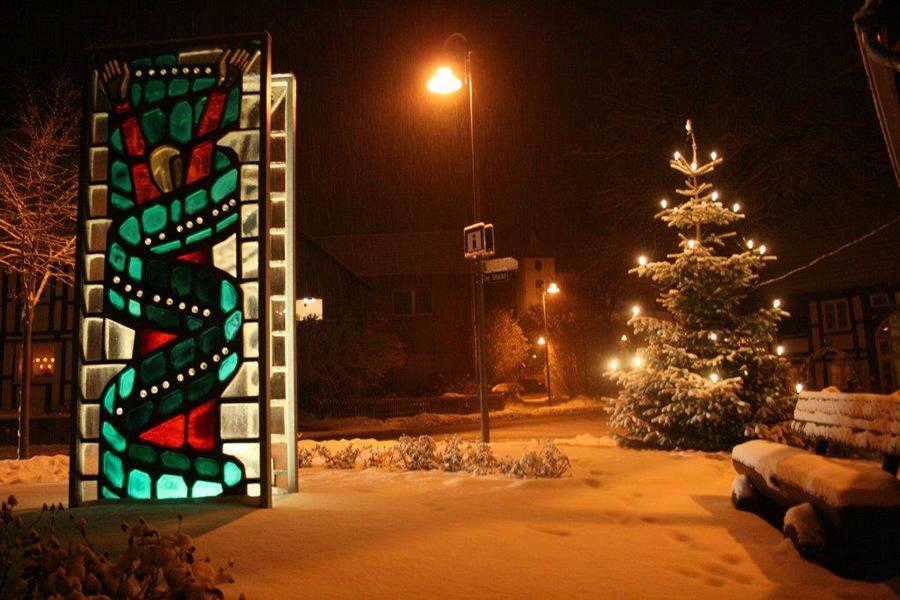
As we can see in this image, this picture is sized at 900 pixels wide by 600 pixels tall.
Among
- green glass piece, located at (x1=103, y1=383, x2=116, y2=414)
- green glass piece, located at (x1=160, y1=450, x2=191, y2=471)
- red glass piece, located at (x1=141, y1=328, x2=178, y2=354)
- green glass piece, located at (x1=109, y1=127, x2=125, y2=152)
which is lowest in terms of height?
green glass piece, located at (x1=160, y1=450, x2=191, y2=471)

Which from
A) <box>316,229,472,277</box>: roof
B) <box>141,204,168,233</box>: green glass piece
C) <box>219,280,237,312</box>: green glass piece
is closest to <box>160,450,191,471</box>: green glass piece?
<box>219,280,237,312</box>: green glass piece

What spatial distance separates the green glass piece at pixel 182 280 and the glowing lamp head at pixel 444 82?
685 centimetres

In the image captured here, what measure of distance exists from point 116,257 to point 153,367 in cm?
115

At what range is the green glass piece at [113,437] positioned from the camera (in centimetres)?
Answer: 685

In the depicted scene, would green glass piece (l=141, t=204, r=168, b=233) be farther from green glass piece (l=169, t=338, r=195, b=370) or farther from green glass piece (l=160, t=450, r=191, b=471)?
green glass piece (l=160, t=450, r=191, b=471)

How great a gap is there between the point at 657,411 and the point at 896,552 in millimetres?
7892

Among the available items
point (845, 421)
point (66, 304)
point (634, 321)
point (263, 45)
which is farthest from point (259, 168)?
point (66, 304)

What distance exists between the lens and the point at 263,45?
719 cm

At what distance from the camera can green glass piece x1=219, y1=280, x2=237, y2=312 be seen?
22.5ft

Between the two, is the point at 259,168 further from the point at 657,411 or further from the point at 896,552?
the point at 657,411

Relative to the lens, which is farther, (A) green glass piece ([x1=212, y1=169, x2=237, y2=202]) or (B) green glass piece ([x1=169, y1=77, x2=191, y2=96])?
(B) green glass piece ([x1=169, y1=77, x2=191, y2=96])

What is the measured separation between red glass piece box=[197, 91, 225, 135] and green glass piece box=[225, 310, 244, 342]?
188 cm

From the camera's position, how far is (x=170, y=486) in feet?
22.4

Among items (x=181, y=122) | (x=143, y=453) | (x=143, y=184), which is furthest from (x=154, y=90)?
(x=143, y=453)
